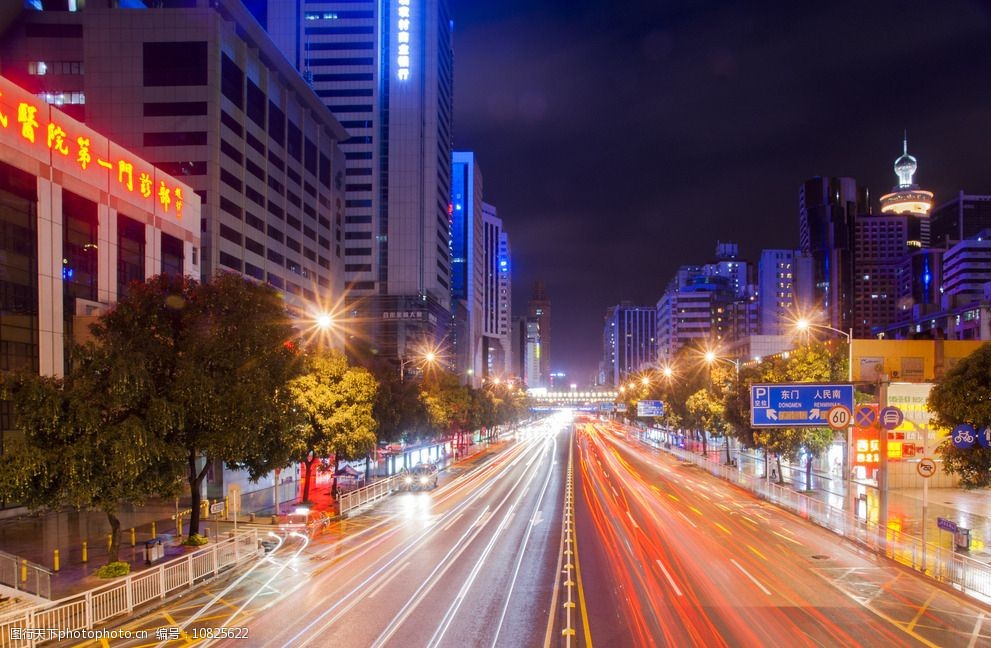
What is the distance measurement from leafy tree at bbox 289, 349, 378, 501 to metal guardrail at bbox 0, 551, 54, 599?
15.8 meters

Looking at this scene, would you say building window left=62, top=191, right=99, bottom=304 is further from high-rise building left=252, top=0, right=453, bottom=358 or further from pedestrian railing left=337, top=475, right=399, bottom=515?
high-rise building left=252, top=0, right=453, bottom=358

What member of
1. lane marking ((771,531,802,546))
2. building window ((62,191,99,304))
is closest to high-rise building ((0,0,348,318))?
building window ((62,191,99,304))

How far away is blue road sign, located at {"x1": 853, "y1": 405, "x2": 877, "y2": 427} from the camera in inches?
1248

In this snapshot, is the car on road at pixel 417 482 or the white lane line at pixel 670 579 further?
the car on road at pixel 417 482

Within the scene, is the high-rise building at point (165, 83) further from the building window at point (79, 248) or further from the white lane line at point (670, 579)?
the white lane line at point (670, 579)

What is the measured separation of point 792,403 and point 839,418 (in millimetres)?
2797

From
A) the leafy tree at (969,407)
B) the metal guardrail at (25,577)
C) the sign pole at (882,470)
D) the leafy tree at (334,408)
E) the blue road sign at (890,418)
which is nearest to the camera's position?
the metal guardrail at (25,577)

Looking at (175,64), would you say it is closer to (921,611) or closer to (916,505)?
(916,505)

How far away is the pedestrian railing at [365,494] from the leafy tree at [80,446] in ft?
55.6

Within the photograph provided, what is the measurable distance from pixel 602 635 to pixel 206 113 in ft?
237

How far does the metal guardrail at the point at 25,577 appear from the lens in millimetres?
20844

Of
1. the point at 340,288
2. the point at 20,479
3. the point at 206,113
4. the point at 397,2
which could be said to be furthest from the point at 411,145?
the point at 20,479

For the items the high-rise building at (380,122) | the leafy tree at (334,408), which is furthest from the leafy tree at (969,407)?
the high-rise building at (380,122)

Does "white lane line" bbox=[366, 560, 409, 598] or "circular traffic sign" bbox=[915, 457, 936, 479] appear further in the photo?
"circular traffic sign" bbox=[915, 457, 936, 479]
